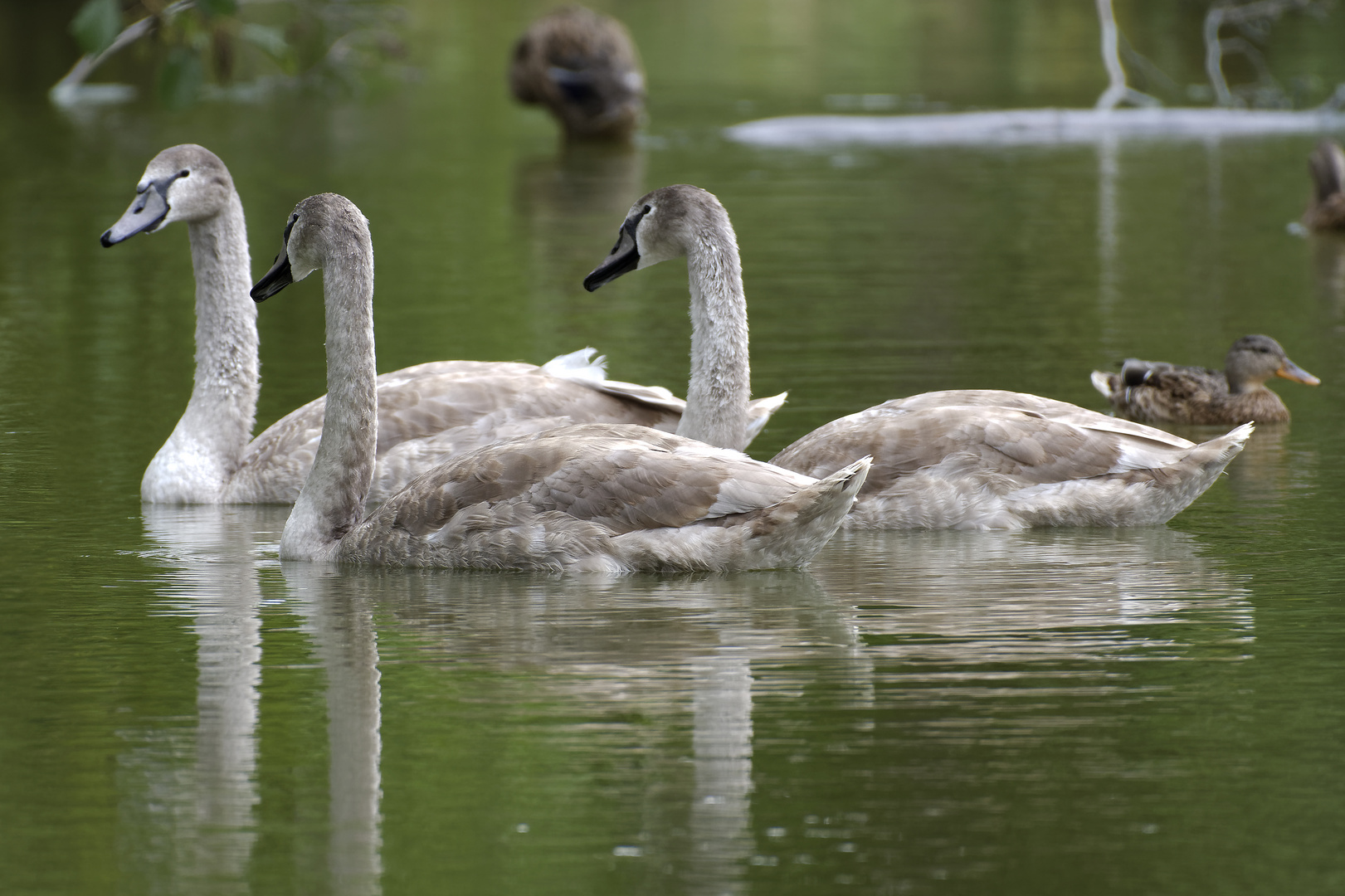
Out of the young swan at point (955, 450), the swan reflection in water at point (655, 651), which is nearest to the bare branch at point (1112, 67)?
the young swan at point (955, 450)

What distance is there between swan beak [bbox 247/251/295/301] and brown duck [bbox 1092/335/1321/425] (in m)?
5.90

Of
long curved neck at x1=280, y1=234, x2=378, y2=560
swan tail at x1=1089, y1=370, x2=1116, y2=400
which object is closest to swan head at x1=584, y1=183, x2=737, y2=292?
long curved neck at x1=280, y1=234, x2=378, y2=560

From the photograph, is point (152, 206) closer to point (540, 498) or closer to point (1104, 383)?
point (540, 498)

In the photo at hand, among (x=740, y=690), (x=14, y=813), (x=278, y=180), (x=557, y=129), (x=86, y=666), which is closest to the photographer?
(x=14, y=813)

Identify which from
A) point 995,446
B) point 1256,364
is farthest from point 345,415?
point 1256,364

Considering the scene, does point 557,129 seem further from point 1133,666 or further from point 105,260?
point 1133,666

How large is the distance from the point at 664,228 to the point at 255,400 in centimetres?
298

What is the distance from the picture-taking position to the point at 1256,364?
14211mm

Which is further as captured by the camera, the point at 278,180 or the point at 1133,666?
the point at 278,180

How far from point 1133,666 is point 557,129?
32641 mm

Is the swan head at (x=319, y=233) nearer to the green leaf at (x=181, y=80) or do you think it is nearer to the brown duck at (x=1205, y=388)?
the green leaf at (x=181, y=80)

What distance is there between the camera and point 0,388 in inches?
608

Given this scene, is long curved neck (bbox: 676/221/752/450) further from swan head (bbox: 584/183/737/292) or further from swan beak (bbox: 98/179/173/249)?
swan beak (bbox: 98/179/173/249)

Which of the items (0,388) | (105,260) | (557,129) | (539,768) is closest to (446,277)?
(105,260)
